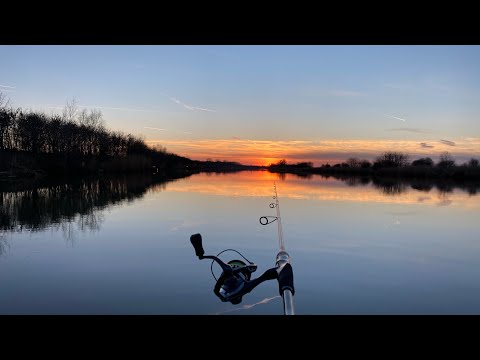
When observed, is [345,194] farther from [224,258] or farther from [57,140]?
[57,140]

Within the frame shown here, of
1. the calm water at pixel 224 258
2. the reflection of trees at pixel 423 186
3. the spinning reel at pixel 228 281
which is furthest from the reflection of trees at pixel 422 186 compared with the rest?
the spinning reel at pixel 228 281

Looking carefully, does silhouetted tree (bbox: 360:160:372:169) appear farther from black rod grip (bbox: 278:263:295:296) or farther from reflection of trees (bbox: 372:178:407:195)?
black rod grip (bbox: 278:263:295:296)

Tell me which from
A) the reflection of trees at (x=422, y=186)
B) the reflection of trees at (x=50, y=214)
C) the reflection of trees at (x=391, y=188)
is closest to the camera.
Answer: the reflection of trees at (x=50, y=214)

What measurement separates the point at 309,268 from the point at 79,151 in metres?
52.9

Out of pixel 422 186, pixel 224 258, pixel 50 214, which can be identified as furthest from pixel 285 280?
pixel 422 186

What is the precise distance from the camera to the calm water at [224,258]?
5699 millimetres

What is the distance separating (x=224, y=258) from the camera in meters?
8.98

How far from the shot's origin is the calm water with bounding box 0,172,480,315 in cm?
570

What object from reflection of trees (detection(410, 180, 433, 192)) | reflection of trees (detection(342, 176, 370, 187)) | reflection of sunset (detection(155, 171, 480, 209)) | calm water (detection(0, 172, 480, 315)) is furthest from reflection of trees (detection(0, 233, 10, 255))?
reflection of trees (detection(342, 176, 370, 187))

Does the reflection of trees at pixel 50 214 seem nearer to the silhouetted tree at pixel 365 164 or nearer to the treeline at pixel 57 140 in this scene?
the treeline at pixel 57 140

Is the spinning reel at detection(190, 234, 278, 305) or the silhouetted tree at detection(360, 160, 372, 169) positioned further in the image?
the silhouetted tree at detection(360, 160, 372, 169)
